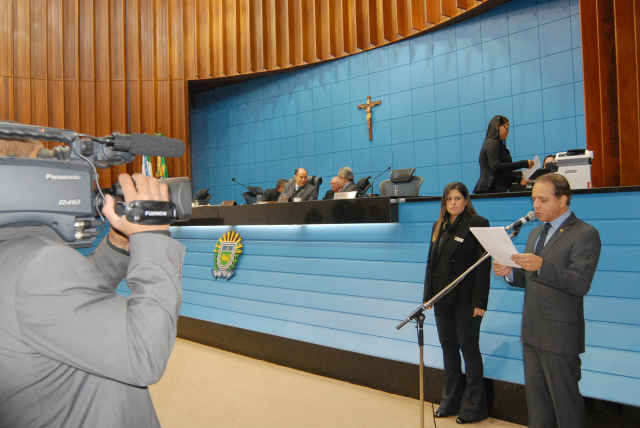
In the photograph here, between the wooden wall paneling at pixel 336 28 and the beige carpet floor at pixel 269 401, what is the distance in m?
4.92

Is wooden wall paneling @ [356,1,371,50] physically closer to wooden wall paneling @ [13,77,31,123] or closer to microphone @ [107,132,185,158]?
wooden wall paneling @ [13,77,31,123]

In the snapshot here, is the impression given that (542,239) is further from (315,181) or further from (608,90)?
(315,181)

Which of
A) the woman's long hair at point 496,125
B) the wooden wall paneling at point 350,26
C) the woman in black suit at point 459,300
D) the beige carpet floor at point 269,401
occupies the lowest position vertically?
the beige carpet floor at point 269,401

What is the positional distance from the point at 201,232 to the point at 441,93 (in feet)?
11.6

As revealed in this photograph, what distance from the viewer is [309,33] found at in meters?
7.33

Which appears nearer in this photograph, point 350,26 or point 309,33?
point 350,26

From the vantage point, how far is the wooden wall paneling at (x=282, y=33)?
748 centimetres

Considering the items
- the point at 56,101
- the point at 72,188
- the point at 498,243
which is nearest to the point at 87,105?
the point at 56,101

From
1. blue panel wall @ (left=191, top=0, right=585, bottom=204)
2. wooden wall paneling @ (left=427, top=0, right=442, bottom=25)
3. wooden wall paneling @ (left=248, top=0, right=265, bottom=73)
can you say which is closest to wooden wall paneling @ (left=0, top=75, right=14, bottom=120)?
blue panel wall @ (left=191, top=0, right=585, bottom=204)

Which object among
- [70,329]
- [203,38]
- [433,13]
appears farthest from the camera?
[203,38]

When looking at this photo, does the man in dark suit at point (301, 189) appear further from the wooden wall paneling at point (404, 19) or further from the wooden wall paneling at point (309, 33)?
the wooden wall paneling at point (309, 33)

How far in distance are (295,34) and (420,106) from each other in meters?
2.51

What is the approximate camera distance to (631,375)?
2227mm

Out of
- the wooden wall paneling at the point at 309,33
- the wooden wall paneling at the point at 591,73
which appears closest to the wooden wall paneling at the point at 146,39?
the wooden wall paneling at the point at 309,33
